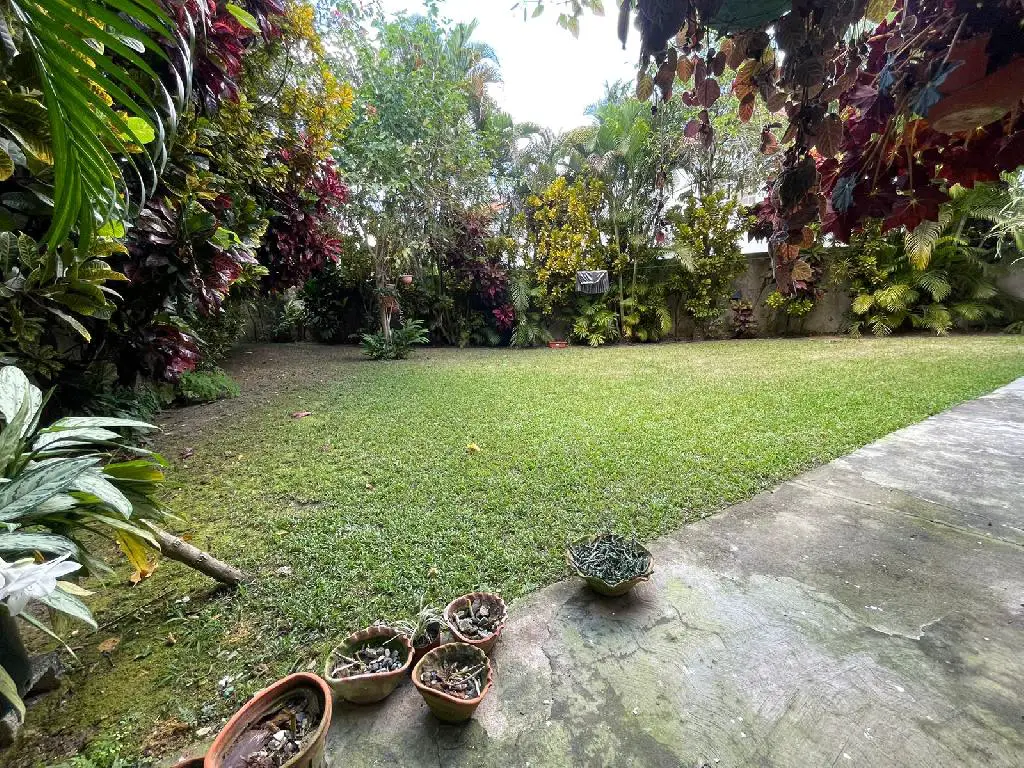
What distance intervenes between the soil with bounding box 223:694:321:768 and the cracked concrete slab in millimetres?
108

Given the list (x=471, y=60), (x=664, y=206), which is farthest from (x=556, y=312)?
(x=471, y=60)

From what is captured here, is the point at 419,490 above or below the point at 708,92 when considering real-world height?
below

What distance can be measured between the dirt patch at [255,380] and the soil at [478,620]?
2.43m

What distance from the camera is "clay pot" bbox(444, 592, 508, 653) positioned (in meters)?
1.07

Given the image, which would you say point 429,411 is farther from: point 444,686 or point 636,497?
point 444,686

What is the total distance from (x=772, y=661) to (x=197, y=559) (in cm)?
163

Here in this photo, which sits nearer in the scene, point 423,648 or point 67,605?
point 67,605

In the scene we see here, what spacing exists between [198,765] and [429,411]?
282 cm

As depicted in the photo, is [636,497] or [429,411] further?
[429,411]

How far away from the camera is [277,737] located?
0.80 metres

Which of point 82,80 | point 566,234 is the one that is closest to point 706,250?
point 566,234

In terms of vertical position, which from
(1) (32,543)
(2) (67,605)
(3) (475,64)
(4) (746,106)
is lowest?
(2) (67,605)

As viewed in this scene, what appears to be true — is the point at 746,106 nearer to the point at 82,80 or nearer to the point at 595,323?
the point at 82,80

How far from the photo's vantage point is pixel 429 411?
3.54 metres
